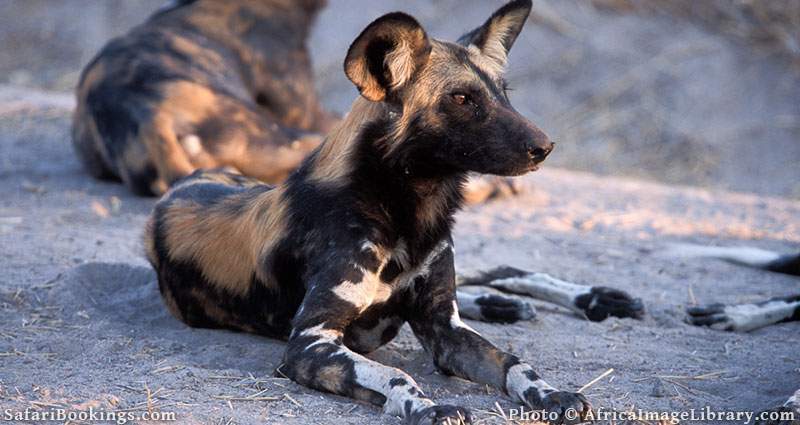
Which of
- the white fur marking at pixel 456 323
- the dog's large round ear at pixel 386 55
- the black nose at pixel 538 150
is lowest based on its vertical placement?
the white fur marking at pixel 456 323

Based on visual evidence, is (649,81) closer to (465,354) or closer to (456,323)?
(456,323)

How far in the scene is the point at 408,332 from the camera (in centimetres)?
366

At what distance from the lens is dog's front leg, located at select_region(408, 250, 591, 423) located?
8.96 feet

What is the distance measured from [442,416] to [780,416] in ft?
2.95

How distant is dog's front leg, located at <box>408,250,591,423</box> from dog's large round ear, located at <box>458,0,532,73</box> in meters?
0.66

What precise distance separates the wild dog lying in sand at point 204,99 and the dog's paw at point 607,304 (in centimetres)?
195

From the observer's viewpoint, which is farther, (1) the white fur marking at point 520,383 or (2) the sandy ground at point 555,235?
(2) the sandy ground at point 555,235

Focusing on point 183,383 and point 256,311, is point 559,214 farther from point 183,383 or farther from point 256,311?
point 183,383

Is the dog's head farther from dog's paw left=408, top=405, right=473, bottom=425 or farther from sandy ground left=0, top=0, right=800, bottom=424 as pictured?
dog's paw left=408, top=405, right=473, bottom=425

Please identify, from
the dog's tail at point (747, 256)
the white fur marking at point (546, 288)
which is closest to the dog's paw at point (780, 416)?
the white fur marking at point (546, 288)

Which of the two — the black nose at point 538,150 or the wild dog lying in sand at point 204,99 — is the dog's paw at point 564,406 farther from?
the wild dog lying in sand at point 204,99

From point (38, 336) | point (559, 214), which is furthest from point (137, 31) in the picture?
point (38, 336)

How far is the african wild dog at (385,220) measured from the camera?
2.98 m

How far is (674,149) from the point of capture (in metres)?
8.85
